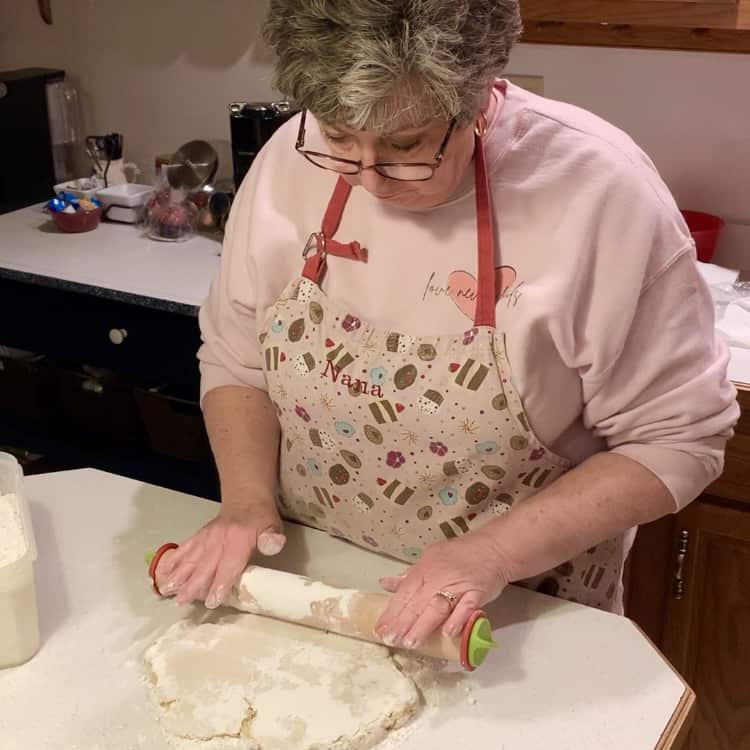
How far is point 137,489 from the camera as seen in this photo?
1.24 metres

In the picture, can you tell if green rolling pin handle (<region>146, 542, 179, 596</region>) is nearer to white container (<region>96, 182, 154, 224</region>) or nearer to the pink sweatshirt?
the pink sweatshirt

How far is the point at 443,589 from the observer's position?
3.12 ft

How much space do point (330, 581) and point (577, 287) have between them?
1.40 feet

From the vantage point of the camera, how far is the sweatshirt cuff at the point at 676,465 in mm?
1010

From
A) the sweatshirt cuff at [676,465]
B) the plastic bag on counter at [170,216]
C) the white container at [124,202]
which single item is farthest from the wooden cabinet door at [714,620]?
the white container at [124,202]

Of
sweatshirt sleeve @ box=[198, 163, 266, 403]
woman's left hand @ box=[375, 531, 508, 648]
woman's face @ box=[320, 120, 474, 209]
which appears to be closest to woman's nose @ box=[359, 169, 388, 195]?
woman's face @ box=[320, 120, 474, 209]

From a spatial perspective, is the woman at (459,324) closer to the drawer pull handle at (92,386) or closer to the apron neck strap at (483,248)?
the apron neck strap at (483,248)

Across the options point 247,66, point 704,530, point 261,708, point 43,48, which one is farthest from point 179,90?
Result: point 261,708

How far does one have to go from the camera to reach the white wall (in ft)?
6.16

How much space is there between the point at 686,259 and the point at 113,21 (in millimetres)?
1955

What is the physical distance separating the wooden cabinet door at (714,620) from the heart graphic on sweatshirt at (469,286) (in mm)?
835

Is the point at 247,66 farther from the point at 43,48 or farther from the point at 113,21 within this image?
the point at 43,48

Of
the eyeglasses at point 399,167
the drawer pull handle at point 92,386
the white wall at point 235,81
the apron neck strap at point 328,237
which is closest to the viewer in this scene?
the eyeglasses at point 399,167

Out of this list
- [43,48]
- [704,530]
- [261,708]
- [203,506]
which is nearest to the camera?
[261,708]
